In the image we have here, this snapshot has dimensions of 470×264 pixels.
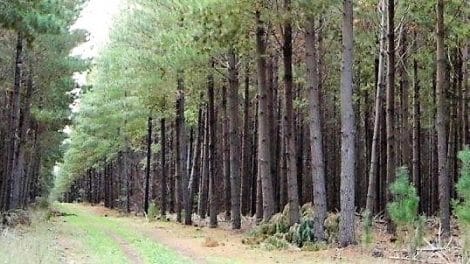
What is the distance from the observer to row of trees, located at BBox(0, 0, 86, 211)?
14.3m

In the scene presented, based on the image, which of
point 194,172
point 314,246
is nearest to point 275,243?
point 314,246

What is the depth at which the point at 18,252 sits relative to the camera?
1023cm

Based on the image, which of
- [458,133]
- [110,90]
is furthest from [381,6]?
[110,90]

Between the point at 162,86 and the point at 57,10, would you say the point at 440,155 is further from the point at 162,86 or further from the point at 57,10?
the point at 162,86

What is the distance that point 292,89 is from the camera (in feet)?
66.3

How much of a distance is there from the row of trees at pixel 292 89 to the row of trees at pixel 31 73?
87.6 inches

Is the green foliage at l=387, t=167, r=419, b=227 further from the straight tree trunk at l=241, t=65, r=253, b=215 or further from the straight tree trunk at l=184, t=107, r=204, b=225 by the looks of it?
the straight tree trunk at l=184, t=107, r=204, b=225

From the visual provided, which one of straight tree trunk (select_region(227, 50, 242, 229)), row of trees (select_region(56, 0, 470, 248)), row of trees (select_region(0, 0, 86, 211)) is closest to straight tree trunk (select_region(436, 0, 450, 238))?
row of trees (select_region(56, 0, 470, 248))

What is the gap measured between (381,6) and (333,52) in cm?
665

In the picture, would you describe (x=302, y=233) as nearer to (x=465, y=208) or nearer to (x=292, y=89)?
(x=292, y=89)

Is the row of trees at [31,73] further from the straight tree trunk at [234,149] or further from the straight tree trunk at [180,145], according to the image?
the straight tree trunk at [234,149]

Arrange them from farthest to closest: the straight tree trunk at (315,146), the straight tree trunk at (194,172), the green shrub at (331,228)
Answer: the straight tree trunk at (194,172) → the green shrub at (331,228) → the straight tree trunk at (315,146)

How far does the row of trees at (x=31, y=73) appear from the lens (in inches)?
563

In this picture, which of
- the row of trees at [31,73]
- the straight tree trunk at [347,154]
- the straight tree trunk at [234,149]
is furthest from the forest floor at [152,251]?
the row of trees at [31,73]
